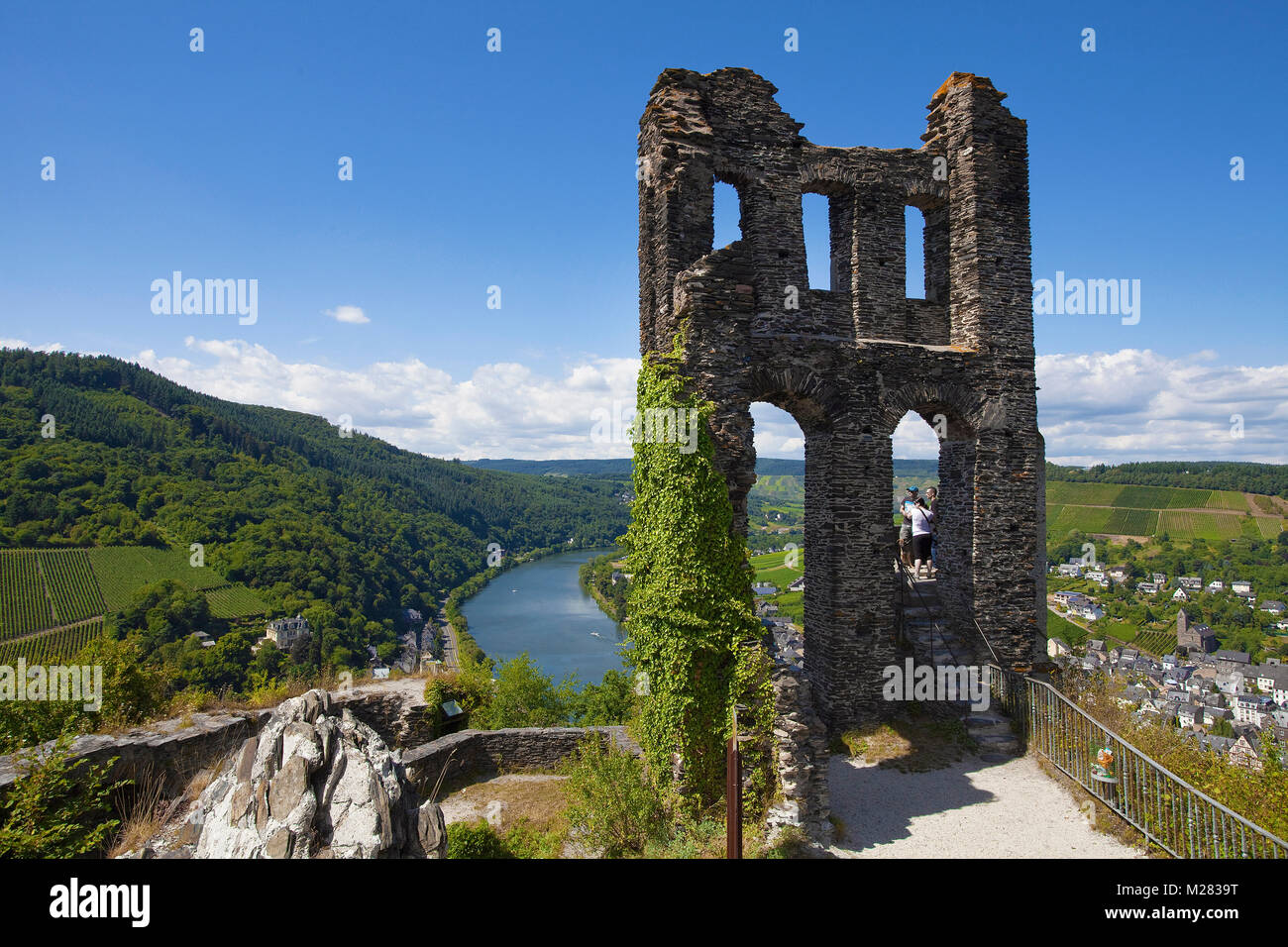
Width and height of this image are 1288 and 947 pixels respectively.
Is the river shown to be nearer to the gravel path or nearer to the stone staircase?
the stone staircase

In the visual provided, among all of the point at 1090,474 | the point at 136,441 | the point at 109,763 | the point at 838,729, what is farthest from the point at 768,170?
the point at 1090,474

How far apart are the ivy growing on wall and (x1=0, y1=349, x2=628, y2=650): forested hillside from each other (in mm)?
34270

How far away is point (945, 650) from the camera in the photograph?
1312 centimetres

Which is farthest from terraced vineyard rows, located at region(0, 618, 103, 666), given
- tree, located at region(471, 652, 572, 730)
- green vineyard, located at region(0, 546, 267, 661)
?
tree, located at region(471, 652, 572, 730)

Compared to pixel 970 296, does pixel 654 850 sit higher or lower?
lower

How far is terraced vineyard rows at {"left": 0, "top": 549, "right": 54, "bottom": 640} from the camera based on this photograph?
42531 millimetres

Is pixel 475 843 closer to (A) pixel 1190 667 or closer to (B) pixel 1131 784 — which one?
(B) pixel 1131 784

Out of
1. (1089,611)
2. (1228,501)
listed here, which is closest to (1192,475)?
(1228,501)

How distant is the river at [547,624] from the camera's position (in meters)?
60.3

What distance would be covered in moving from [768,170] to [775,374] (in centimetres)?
437

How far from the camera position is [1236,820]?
6750mm

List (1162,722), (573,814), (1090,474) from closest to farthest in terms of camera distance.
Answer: (573,814) < (1162,722) < (1090,474)

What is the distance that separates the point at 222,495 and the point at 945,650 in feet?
242

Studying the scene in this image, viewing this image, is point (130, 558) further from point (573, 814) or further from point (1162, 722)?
point (1162, 722)
